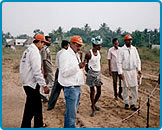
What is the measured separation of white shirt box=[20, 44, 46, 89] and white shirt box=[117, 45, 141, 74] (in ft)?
7.19

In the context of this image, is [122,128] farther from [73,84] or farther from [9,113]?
[9,113]

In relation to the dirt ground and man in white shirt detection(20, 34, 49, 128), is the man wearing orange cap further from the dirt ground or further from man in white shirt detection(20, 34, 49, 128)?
the dirt ground

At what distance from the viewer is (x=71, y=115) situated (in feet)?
11.4

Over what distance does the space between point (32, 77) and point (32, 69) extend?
147mm

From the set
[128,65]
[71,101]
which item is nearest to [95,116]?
[128,65]

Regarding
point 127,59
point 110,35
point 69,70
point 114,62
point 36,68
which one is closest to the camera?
point 69,70

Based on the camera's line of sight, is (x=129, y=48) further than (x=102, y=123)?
Yes

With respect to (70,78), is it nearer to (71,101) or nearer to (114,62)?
(71,101)

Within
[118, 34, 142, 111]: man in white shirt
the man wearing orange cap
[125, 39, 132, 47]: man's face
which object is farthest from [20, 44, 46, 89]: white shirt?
[125, 39, 132, 47]: man's face

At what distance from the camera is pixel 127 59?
5.14 m

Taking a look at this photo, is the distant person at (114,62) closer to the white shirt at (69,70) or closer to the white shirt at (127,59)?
the white shirt at (127,59)

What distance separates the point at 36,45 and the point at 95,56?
1.39 m

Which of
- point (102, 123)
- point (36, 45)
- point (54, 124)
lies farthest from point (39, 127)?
point (36, 45)

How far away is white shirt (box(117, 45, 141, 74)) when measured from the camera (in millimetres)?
5137
